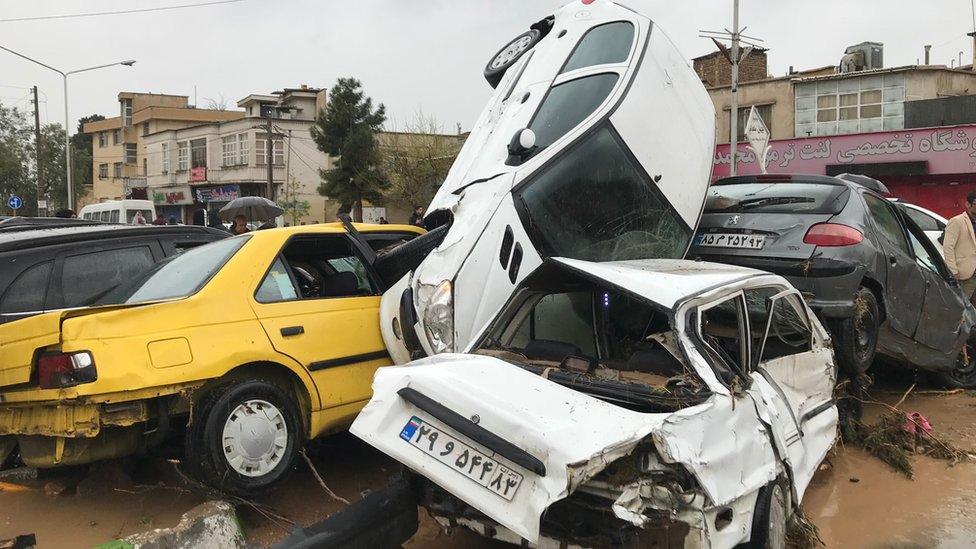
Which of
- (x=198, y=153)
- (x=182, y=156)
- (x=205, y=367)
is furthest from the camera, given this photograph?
(x=182, y=156)

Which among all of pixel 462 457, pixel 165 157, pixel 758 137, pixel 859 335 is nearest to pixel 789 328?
pixel 859 335

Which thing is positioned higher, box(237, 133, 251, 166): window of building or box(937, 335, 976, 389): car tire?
box(237, 133, 251, 166): window of building

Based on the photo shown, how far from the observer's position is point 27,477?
15.3ft

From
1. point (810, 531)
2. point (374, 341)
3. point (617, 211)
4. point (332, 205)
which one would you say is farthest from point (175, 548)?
point (332, 205)

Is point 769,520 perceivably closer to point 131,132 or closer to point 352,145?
point 352,145

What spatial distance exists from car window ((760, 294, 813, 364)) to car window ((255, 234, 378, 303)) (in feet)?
8.57

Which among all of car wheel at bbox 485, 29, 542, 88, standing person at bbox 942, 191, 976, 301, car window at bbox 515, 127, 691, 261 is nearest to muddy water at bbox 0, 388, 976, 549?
car window at bbox 515, 127, 691, 261

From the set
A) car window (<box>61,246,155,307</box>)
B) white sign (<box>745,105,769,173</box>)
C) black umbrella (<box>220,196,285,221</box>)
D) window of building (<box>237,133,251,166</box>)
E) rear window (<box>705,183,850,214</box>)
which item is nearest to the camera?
car window (<box>61,246,155,307</box>)

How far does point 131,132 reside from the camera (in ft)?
193

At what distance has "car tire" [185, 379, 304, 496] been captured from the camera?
379 centimetres

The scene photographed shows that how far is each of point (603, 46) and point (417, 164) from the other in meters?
29.0

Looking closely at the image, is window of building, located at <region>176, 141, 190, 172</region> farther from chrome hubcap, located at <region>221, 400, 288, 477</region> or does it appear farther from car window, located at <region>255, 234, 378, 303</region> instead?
chrome hubcap, located at <region>221, 400, 288, 477</region>

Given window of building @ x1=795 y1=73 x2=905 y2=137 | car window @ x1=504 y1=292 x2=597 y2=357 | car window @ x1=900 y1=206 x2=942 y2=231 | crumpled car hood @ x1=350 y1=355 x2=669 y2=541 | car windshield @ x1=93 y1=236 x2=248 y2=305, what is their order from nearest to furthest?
1. crumpled car hood @ x1=350 y1=355 x2=669 y2=541
2. car window @ x1=504 y1=292 x2=597 y2=357
3. car windshield @ x1=93 y1=236 x2=248 y2=305
4. car window @ x1=900 y1=206 x2=942 y2=231
5. window of building @ x1=795 y1=73 x2=905 y2=137

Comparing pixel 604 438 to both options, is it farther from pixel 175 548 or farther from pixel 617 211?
pixel 617 211
